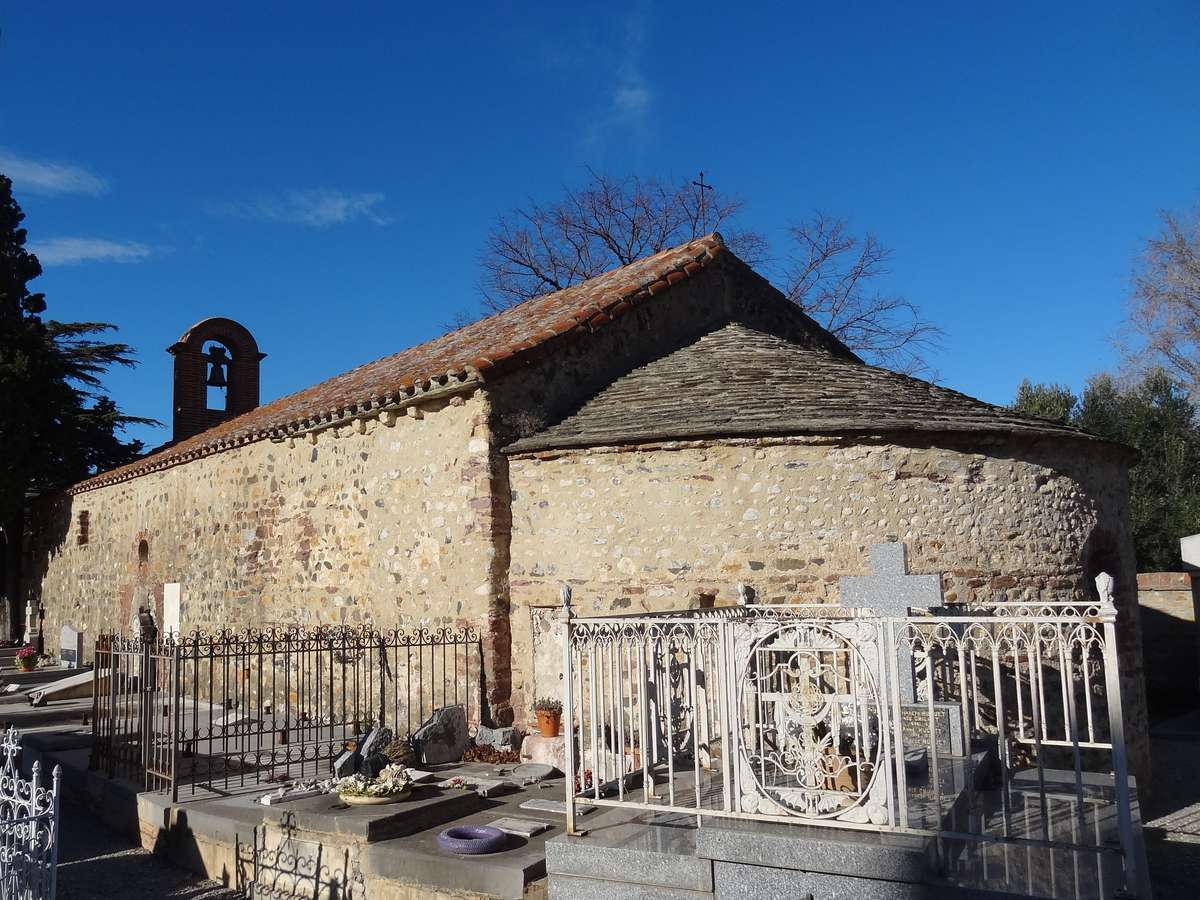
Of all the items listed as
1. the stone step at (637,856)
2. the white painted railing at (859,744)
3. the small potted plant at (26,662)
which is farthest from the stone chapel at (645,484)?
the small potted plant at (26,662)

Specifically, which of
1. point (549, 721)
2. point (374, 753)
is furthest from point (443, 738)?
point (374, 753)

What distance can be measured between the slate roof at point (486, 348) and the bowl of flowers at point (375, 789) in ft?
15.0

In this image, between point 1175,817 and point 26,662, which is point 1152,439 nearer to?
point 1175,817

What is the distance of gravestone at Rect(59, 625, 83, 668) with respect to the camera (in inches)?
794

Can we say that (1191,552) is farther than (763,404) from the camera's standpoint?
Yes

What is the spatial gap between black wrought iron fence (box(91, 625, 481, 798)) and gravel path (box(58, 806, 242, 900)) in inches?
23.4

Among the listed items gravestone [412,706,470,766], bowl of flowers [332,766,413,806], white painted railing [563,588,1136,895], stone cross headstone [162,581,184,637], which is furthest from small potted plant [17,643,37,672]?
white painted railing [563,588,1136,895]

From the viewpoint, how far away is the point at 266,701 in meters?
13.5

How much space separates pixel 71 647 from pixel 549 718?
1586 centimetres

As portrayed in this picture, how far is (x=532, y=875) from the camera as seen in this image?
587cm

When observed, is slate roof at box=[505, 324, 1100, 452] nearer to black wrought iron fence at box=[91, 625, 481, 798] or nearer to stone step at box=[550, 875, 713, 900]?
black wrought iron fence at box=[91, 625, 481, 798]

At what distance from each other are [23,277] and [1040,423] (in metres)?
23.3

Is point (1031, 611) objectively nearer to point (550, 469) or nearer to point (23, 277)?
point (550, 469)

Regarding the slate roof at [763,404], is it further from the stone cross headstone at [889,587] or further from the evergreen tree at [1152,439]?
the evergreen tree at [1152,439]
